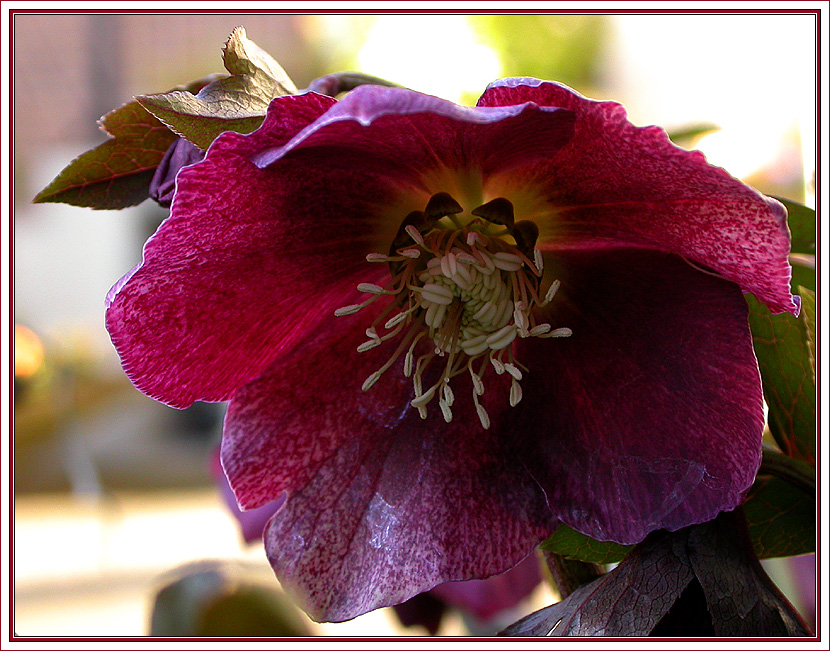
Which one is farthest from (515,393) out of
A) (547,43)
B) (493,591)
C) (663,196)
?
(547,43)

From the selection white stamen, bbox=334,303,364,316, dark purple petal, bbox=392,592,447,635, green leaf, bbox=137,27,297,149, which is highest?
green leaf, bbox=137,27,297,149

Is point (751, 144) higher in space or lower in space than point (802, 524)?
lower

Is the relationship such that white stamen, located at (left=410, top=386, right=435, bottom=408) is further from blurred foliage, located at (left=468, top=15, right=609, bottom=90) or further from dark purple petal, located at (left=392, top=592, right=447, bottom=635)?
blurred foliage, located at (left=468, top=15, right=609, bottom=90)

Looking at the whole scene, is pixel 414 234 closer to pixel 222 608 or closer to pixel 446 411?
pixel 446 411

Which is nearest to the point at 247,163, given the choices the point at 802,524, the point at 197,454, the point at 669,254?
the point at 669,254

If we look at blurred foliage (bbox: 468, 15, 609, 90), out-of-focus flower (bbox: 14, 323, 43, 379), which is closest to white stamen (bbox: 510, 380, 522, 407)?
out-of-focus flower (bbox: 14, 323, 43, 379)

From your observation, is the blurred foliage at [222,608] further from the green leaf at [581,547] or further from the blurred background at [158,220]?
the green leaf at [581,547]

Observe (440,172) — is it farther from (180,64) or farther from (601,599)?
(180,64)

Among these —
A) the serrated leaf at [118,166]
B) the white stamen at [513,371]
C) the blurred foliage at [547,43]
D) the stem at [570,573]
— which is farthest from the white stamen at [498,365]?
the blurred foliage at [547,43]
